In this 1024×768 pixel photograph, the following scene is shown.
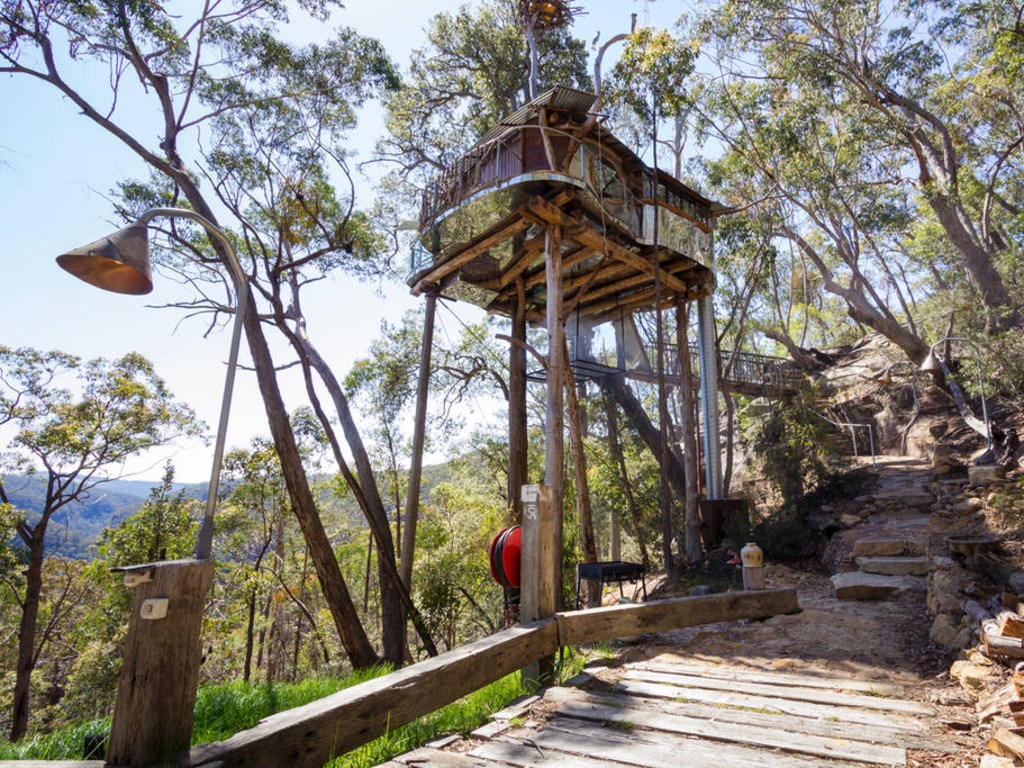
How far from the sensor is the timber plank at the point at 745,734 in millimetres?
2355

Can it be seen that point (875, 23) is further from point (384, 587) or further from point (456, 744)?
point (456, 744)

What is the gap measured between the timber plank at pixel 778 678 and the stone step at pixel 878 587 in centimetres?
300

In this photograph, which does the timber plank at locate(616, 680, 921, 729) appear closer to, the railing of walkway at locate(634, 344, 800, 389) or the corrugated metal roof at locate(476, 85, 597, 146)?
the corrugated metal roof at locate(476, 85, 597, 146)

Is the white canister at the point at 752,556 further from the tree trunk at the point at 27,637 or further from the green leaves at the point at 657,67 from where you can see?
the tree trunk at the point at 27,637

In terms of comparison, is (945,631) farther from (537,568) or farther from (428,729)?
(428,729)

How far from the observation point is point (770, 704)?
310cm

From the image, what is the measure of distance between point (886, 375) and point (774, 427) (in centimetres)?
459

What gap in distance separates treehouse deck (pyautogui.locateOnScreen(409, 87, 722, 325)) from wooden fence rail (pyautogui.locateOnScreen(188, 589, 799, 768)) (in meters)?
5.51

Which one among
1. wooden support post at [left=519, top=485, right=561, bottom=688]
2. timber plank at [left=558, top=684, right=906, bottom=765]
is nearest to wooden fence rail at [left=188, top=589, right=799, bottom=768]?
wooden support post at [left=519, top=485, right=561, bottom=688]

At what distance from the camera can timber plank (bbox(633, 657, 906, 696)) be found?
334 centimetres

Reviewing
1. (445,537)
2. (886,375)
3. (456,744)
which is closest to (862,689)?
(456,744)

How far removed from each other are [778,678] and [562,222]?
21.4ft

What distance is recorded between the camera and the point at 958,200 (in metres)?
14.2

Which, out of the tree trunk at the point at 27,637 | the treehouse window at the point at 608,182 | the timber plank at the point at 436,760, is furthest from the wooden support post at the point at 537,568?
the tree trunk at the point at 27,637
